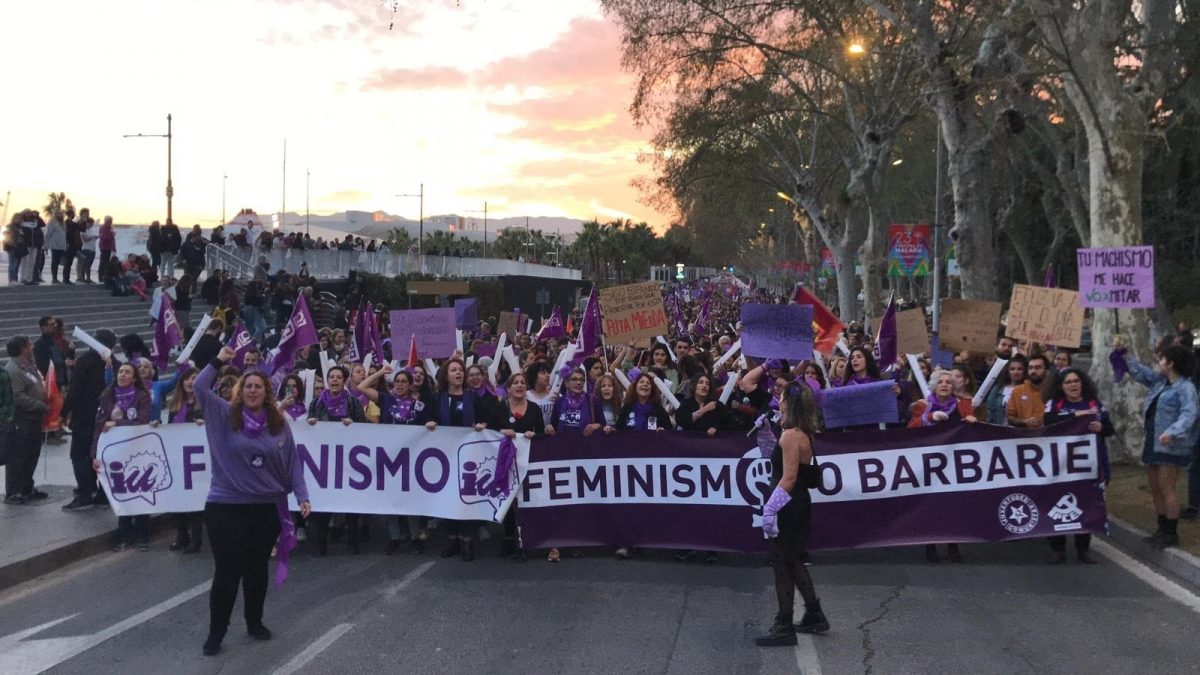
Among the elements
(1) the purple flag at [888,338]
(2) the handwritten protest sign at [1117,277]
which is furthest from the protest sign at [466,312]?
(2) the handwritten protest sign at [1117,277]

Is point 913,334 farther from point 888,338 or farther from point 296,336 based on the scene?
point 296,336

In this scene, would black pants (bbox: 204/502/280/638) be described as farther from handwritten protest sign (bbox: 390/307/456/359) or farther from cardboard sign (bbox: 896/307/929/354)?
cardboard sign (bbox: 896/307/929/354)

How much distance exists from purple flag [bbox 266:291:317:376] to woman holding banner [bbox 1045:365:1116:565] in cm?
705

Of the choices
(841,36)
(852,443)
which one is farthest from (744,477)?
(841,36)

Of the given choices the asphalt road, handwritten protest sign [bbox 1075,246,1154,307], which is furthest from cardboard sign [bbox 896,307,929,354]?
the asphalt road

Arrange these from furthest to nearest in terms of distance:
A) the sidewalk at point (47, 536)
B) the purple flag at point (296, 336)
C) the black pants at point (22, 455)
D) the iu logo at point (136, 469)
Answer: the purple flag at point (296, 336) → the black pants at point (22, 455) → the iu logo at point (136, 469) → the sidewalk at point (47, 536)

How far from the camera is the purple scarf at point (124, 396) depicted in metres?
9.16

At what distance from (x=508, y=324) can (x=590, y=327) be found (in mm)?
4868

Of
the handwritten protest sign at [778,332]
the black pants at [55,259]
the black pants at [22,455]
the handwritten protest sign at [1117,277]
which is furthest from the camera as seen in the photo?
the black pants at [55,259]

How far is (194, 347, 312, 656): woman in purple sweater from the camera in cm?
612

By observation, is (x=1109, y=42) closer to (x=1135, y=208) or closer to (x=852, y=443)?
(x=1135, y=208)

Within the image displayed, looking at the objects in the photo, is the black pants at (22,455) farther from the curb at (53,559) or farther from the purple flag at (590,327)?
the purple flag at (590,327)

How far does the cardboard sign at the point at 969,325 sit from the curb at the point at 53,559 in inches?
363

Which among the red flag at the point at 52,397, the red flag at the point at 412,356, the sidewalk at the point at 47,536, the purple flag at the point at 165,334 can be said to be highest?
the purple flag at the point at 165,334
